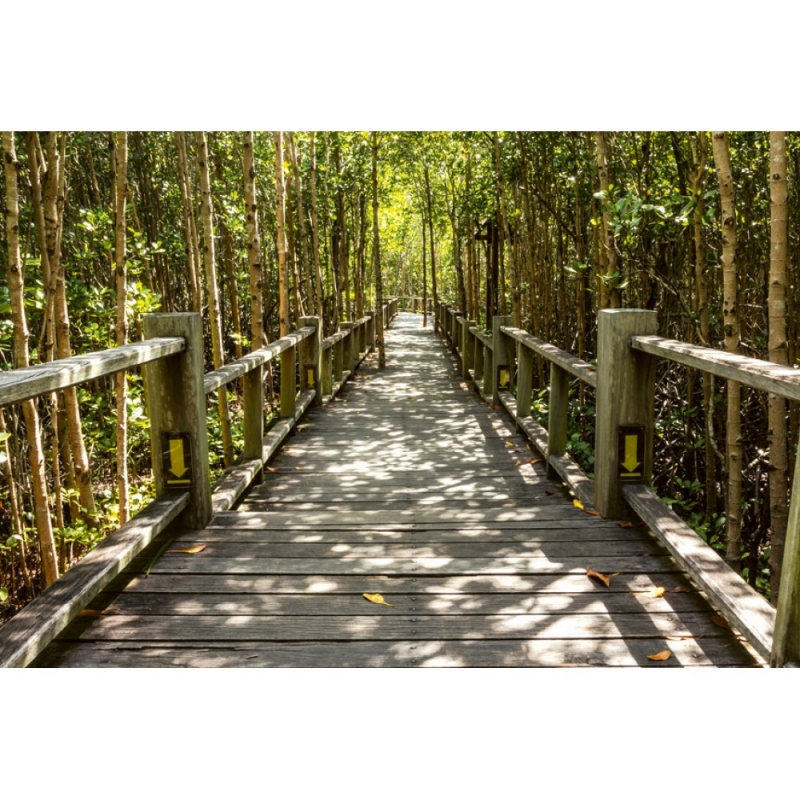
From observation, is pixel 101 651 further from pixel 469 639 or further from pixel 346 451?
pixel 346 451

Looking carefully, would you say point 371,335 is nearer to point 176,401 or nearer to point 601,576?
point 176,401

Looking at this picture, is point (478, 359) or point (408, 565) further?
point (478, 359)

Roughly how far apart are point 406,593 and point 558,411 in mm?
2136

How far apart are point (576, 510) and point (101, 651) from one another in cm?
237

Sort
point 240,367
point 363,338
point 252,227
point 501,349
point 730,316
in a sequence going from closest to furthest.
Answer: point 240,367 < point 730,316 < point 252,227 < point 501,349 < point 363,338

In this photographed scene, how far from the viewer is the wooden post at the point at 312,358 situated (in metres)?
7.64

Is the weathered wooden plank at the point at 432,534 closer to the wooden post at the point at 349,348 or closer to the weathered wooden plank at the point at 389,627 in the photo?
the weathered wooden plank at the point at 389,627

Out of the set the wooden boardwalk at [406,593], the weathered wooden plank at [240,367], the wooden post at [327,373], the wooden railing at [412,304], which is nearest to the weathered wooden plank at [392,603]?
the wooden boardwalk at [406,593]

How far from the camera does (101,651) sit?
2.33 m

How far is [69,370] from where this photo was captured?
2.17 meters

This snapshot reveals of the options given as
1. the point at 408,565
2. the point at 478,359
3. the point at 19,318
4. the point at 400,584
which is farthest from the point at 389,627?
the point at 478,359

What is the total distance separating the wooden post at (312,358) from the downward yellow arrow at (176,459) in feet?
13.8
